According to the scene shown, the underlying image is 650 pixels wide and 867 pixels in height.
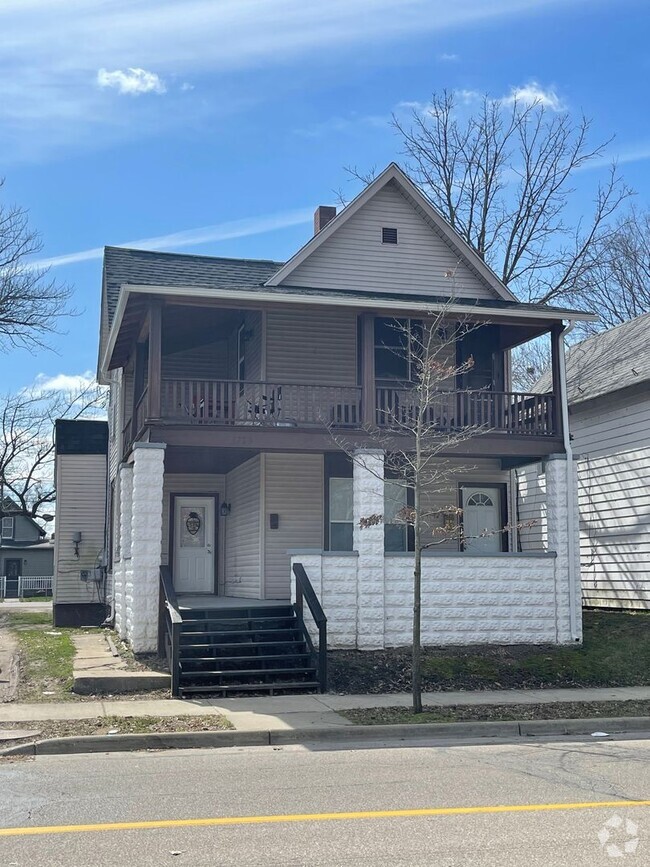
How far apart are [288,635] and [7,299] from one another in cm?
2211

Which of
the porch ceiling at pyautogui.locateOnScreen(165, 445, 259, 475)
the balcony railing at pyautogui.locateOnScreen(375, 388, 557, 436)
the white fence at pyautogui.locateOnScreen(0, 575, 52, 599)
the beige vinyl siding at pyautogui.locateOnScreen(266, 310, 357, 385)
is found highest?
the beige vinyl siding at pyautogui.locateOnScreen(266, 310, 357, 385)

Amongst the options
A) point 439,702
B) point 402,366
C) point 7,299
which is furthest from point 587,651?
point 7,299

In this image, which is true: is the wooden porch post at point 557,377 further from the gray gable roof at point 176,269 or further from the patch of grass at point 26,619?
the patch of grass at point 26,619

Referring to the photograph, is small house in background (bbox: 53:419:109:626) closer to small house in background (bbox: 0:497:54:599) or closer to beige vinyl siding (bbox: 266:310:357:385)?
beige vinyl siding (bbox: 266:310:357:385)

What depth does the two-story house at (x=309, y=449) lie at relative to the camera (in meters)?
15.6

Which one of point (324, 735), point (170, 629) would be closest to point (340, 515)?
point (170, 629)

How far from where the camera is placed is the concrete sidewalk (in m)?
11.1

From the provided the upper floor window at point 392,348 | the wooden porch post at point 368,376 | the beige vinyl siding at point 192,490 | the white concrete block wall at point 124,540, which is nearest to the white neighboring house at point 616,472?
the upper floor window at point 392,348

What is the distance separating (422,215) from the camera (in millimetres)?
20328

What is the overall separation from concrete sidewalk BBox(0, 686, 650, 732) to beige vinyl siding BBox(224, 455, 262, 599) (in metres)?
5.55

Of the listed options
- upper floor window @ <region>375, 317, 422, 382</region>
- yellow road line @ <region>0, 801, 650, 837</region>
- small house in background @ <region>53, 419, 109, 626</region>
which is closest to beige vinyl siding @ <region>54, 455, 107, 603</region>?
small house in background @ <region>53, 419, 109, 626</region>

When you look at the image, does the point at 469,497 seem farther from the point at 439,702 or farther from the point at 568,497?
the point at 439,702

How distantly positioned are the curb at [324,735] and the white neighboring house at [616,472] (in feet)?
25.6

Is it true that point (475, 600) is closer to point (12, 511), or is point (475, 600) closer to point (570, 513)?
point (570, 513)
